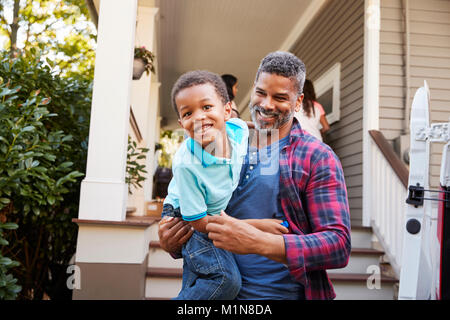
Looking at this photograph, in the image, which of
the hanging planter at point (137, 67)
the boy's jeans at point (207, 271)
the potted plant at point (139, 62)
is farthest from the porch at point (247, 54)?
the boy's jeans at point (207, 271)

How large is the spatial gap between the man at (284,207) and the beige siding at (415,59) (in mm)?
3391

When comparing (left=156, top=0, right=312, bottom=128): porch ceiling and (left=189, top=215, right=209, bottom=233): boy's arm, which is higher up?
(left=156, top=0, right=312, bottom=128): porch ceiling

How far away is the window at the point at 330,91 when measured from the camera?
15.5ft

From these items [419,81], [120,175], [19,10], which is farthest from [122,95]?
[19,10]

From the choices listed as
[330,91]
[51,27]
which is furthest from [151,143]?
[51,27]

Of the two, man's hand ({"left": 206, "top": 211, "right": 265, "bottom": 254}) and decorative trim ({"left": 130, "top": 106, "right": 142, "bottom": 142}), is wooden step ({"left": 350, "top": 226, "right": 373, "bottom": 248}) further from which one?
man's hand ({"left": 206, "top": 211, "right": 265, "bottom": 254})

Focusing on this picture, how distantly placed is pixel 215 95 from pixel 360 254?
3001 mm

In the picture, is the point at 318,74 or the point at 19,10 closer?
the point at 318,74

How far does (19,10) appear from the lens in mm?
9719

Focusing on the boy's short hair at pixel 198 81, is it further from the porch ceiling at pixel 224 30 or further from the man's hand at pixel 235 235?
the porch ceiling at pixel 224 30

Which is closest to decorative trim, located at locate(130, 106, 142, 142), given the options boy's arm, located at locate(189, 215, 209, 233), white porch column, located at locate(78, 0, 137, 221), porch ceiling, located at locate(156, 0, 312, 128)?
white porch column, located at locate(78, 0, 137, 221)

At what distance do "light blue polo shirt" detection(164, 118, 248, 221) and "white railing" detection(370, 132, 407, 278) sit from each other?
108 inches

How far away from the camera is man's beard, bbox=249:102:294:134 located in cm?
97

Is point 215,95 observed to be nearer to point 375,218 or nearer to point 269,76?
point 269,76
